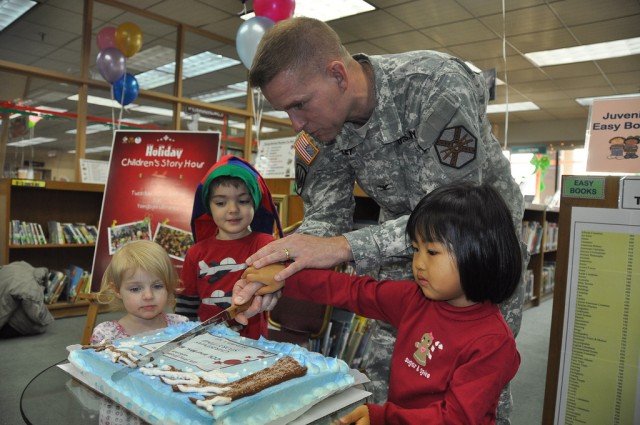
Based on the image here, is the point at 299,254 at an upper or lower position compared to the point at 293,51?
lower

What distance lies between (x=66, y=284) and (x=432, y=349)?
4.48 meters

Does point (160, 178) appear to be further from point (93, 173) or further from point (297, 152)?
point (297, 152)

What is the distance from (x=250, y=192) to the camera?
1975 mm

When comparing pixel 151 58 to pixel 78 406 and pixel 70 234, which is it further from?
pixel 78 406

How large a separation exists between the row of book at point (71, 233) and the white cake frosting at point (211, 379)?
4.26 m

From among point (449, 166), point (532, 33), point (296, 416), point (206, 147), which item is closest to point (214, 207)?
point (449, 166)

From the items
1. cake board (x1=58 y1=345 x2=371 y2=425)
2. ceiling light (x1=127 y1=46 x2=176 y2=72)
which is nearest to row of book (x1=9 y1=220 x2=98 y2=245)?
ceiling light (x1=127 y1=46 x2=176 y2=72)

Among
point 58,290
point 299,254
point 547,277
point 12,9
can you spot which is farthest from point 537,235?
point 12,9

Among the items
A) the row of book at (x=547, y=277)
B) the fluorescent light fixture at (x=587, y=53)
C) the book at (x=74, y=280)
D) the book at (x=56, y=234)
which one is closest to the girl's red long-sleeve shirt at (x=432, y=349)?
the book at (x=74, y=280)

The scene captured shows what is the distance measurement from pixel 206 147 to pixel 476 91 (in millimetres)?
2514

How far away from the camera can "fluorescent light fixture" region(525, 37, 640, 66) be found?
6445 millimetres

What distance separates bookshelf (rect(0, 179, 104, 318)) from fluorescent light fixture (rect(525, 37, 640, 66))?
6.33 meters

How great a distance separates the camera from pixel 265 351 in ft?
2.84

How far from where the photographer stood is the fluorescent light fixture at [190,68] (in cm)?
761
